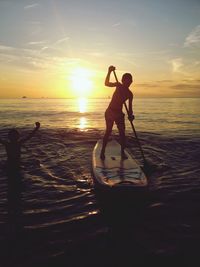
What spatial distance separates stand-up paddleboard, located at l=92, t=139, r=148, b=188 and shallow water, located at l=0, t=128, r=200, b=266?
1.57 ft

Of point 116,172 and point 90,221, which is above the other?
point 116,172

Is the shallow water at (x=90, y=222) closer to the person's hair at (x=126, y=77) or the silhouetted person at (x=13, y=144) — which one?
the silhouetted person at (x=13, y=144)

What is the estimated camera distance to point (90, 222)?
597 centimetres

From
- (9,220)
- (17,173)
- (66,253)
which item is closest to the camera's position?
(66,253)

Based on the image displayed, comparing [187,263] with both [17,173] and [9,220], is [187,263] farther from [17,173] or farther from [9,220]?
[17,173]

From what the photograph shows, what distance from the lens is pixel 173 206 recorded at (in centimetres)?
688

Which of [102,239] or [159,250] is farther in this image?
[102,239]

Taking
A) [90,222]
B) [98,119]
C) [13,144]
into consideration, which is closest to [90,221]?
[90,222]

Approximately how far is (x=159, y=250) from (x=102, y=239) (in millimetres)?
1200

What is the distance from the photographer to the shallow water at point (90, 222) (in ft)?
15.8

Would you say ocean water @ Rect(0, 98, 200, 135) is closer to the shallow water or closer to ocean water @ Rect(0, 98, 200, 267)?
ocean water @ Rect(0, 98, 200, 267)

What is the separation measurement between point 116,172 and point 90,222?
1.99 metres

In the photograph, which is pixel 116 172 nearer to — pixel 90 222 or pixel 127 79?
pixel 90 222

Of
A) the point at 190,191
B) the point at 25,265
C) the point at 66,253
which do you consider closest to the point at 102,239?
the point at 66,253
